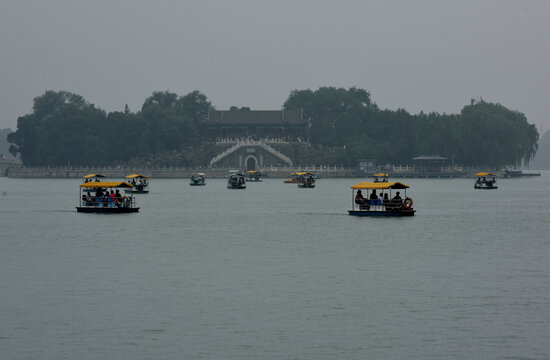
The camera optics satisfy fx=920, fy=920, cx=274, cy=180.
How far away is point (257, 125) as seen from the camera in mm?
192875

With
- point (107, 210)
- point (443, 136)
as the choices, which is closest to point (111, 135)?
point (443, 136)

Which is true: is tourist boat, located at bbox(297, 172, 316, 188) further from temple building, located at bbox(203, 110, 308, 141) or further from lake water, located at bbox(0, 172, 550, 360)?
lake water, located at bbox(0, 172, 550, 360)

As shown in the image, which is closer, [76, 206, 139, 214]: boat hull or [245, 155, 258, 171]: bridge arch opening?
[76, 206, 139, 214]: boat hull

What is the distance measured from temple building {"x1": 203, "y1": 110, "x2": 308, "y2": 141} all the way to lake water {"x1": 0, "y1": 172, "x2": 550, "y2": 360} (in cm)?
13393

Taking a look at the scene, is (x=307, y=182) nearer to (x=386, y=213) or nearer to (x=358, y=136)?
(x=358, y=136)

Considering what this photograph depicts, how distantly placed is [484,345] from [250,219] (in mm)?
44353

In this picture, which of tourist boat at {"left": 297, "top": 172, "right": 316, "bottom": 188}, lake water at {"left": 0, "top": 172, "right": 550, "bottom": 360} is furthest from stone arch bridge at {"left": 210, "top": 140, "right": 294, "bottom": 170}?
lake water at {"left": 0, "top": 172, "right": 550, "bottom": 360}

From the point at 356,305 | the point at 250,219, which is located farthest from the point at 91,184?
the point at 356,305

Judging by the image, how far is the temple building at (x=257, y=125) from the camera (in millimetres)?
192250

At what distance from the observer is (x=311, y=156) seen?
597ft

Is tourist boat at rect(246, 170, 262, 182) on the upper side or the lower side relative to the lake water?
upper

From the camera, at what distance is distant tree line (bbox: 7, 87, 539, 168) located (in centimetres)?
16612

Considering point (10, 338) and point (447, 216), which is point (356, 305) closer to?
point (10, 338)

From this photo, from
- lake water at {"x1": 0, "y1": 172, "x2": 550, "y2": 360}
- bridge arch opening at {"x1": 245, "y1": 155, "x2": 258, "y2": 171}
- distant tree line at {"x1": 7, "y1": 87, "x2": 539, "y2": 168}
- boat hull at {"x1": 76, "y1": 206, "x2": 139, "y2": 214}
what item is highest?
distant tree line at {"x1": 7, "y1": 87, "x2": 539, "y2": 168}
